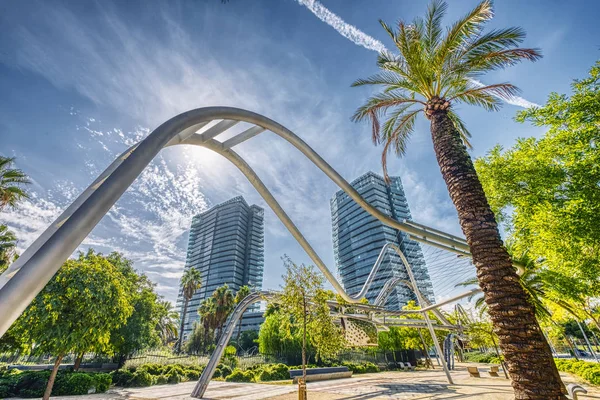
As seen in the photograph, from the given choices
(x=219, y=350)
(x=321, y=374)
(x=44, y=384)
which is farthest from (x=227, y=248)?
(x=219, y=350)

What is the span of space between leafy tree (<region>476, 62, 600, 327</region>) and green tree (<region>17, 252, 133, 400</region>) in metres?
17.7

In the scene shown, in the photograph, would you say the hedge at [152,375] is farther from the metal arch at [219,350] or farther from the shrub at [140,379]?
the metal arch at [219,350]

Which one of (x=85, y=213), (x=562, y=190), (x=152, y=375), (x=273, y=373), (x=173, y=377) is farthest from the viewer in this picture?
(x=273, y=373)

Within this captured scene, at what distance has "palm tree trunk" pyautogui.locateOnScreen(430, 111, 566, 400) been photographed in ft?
14.8

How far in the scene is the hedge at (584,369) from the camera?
13547 mm

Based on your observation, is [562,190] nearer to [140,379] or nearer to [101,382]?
[101,382]

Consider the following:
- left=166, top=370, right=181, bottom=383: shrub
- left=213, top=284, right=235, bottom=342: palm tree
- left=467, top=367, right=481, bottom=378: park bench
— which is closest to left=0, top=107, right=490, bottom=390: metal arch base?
left=166, top=370, right=181, bottom=383: shrub

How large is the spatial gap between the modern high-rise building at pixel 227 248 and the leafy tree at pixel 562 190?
126 m

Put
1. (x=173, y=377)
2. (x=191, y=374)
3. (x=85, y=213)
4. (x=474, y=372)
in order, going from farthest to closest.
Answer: (x=191, y=374), (x=173, y=377), (x=474, y=372), (x=85, y=213)

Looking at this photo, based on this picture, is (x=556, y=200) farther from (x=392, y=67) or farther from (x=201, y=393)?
(x=201, y=393)

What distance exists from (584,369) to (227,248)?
136 m

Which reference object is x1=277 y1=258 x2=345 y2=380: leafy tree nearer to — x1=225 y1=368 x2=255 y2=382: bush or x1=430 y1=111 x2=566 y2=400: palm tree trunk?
x1=430 y1=111 x2=566 y2=400: palm tree trunk

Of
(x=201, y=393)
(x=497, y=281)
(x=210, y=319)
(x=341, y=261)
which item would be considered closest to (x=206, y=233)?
(x=341, y=261)

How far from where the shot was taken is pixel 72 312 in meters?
11.3
